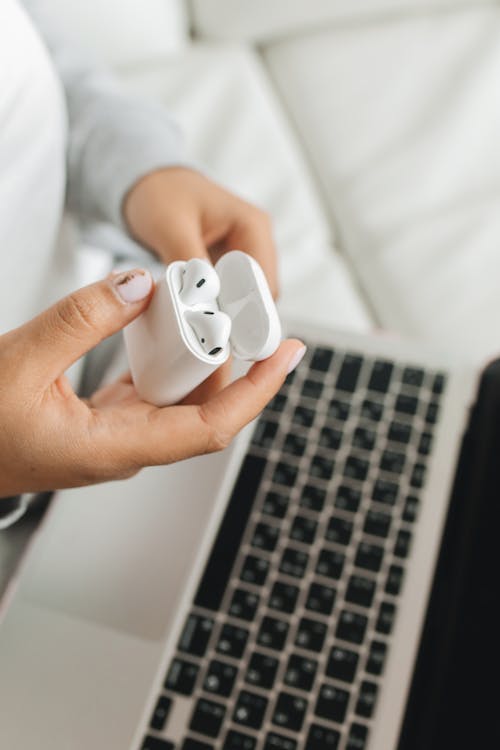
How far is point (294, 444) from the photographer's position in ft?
1.98

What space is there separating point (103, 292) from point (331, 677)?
32cm

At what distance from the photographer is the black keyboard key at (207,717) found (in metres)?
0.50

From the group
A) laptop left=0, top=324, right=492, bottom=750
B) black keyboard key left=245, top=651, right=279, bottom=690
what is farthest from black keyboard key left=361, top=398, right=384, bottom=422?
black keyboard key left=245, top=651, right=279, bottom=690

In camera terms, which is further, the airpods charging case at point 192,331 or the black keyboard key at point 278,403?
the black keyboard key at point 278,403

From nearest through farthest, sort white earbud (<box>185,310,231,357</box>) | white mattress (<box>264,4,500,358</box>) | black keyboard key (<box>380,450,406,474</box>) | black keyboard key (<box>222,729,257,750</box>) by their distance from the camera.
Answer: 1. white earbud (<box>185,310,231,357</box>)
2. black keyboard key (<box>222,729,257,750</box>)
3. black keyboard key (<box>380,450,406,474</box>)
4. white mattress (<box>264,4,500,358</box>)

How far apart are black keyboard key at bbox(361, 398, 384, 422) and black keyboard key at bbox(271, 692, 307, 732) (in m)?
0.22

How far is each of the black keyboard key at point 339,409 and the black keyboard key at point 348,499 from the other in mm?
59

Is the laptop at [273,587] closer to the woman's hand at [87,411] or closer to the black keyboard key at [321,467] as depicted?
the black keyboard key at [321,467]

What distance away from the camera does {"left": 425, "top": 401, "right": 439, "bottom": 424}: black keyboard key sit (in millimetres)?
616

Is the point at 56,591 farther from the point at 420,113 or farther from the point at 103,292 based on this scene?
the point at 420,113

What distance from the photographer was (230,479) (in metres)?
0.58

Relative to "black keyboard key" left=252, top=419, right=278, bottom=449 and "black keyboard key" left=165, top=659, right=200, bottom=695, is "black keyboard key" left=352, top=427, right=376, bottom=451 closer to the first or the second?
"black keyboard key" left=252, top=419, right=278, bottom=449

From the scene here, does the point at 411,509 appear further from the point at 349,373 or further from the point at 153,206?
the point at 153,206

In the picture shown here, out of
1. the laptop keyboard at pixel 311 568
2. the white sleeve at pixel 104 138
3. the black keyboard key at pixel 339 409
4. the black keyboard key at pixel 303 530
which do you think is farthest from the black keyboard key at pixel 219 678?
the white sleeve at pixel 104 138
